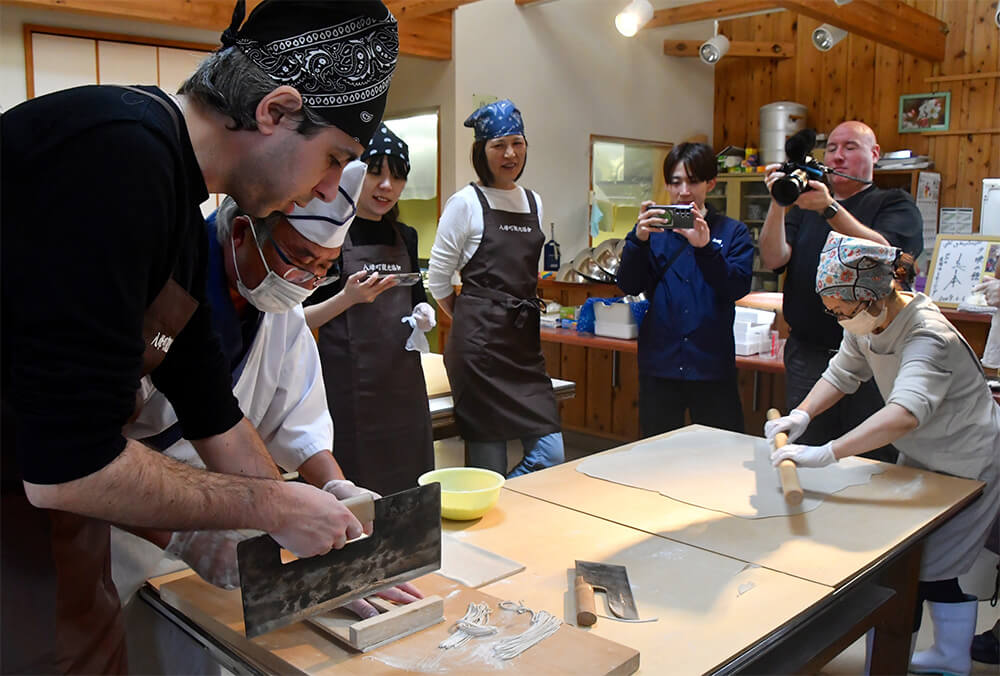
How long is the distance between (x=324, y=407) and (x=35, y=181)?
0.88 metres

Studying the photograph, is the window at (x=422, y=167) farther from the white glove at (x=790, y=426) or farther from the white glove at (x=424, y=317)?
the white glove at (x=790, y=426)

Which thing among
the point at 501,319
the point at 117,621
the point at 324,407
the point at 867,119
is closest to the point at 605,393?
the point at 501,319

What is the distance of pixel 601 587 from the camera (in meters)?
1.38

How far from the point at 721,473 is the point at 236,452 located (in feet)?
4.08

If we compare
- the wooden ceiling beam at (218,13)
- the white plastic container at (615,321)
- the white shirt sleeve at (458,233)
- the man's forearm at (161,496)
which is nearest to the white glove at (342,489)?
the man's forearm at (161,496)

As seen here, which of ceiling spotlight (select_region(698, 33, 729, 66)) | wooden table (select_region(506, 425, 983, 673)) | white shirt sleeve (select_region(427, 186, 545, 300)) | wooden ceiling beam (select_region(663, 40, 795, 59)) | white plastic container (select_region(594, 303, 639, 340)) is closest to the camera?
wooden table (select_region(506, 425, 983, 673))

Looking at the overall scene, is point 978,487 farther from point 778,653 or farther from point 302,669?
point 302,669

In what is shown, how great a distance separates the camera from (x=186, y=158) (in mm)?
976

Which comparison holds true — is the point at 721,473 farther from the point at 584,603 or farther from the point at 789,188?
the point at 789,188

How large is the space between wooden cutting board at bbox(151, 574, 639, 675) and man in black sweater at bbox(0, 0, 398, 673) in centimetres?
14

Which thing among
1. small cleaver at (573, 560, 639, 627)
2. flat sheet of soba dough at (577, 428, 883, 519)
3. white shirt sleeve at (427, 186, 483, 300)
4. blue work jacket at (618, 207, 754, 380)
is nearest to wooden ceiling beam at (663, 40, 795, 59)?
blue work jacket at (618, 207, 754, 380)

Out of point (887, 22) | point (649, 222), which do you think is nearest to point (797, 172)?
point (649, 222)

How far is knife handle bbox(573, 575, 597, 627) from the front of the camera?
4.14 feet

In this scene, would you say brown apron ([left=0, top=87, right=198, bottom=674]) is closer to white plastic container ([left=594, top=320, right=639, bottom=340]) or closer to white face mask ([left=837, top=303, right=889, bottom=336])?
white face mask ([left=837, top=303, right=889, bottom=336])
